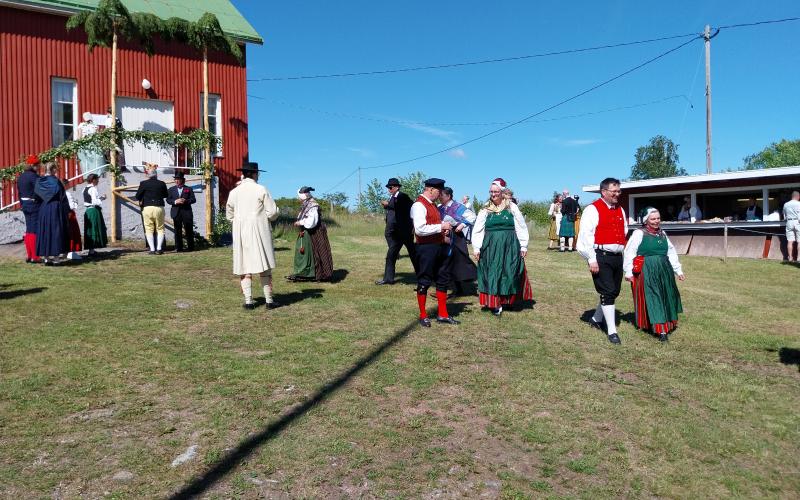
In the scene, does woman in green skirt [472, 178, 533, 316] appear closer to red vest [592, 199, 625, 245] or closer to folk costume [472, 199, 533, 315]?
folk costume [472, 199, 533, 315]

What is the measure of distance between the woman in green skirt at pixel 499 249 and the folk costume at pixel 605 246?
1.04 metres

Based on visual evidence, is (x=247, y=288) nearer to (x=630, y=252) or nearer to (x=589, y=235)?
(x=589, y=235)

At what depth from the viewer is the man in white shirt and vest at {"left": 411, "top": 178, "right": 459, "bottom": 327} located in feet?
21.9

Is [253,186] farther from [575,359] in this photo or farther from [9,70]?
[9,70]

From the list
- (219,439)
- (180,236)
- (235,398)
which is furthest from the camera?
(180,236)

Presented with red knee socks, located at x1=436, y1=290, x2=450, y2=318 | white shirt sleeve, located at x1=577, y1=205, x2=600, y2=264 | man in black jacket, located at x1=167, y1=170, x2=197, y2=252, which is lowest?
red knee socks, located at x1=436, y1=290, x2=450, y2=318

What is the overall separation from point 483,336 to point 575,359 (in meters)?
1.06

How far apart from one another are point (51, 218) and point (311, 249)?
175 inches

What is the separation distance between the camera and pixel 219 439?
148 inches

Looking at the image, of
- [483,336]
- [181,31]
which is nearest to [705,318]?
[483,336]

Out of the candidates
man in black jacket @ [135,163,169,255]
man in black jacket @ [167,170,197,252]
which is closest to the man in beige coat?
man in black jacket @ [135,163,169,255]

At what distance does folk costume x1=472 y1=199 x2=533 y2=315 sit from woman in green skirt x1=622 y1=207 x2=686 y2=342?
1.30m

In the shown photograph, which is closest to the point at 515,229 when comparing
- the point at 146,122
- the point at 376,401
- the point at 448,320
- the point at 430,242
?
the point at 430,242

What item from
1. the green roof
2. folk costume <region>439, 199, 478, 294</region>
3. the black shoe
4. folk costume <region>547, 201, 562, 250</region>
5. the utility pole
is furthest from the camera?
the utility pole
